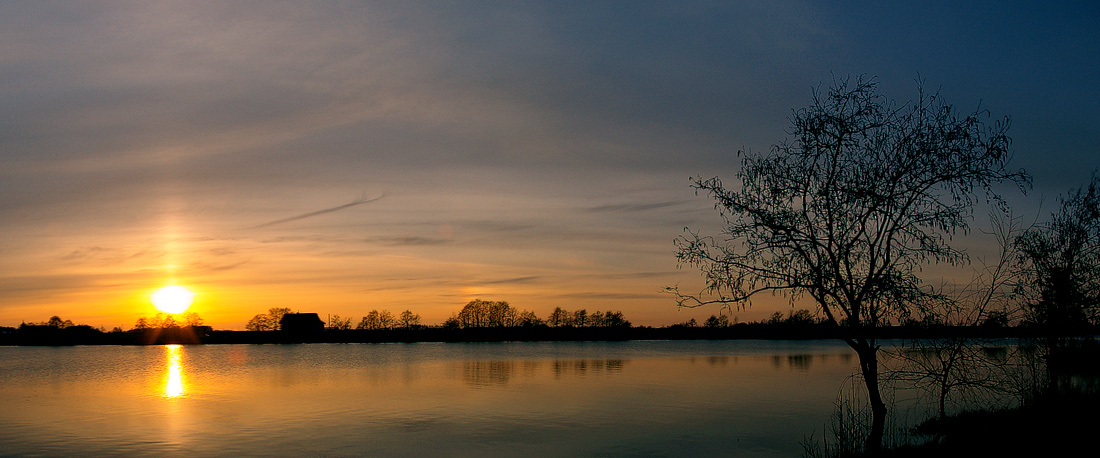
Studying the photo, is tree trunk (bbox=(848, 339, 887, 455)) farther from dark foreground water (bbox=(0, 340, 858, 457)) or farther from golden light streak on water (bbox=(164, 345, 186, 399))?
golden light streak on water (bbox=(164, 345, 186, 399))

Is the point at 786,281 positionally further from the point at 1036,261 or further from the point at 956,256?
the point at 1036,261

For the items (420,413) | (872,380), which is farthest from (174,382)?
(872,380)

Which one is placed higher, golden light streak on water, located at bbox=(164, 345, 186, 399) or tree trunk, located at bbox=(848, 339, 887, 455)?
tree trunk, located at bbox=(848, 339, 887, 455)

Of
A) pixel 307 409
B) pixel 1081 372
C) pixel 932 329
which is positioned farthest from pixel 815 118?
pixel 1081 372

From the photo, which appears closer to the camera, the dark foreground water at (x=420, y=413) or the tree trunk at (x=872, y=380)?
the tree trunk at (x=872, y=380)

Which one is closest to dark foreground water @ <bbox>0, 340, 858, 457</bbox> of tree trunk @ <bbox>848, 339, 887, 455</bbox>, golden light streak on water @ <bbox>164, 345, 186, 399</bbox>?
golden light streak on water @ <bbox>164, 345, 186, 399</bbox>

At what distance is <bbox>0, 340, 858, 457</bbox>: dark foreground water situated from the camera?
1155 inches

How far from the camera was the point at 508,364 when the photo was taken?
84688 mm

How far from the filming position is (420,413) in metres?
39.9

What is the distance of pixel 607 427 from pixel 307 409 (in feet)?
60.1

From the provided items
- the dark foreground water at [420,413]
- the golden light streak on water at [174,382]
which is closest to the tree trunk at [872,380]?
the dark foreground water at [420,413]

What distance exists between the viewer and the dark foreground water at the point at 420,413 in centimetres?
2933

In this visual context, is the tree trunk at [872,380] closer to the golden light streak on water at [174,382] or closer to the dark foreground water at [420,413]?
the dark foreground water at [420,413]

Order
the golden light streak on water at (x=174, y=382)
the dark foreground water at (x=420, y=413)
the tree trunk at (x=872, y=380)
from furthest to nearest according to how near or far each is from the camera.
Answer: the golden light streak on water at (x=174, y=382), the dark foreground water at (x=420, y=413), the tree trunk at (x=872, y=380)
